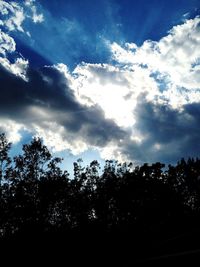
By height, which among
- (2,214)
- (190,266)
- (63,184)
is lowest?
(190,266)

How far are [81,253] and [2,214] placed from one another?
2733cm

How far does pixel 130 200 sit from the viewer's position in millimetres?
58469

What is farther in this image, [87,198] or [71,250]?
[87,198]

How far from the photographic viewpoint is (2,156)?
3625 centimetres

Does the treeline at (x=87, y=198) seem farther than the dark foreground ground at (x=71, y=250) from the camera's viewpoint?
Yes

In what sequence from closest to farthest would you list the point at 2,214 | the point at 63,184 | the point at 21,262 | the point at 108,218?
the point at 21,262
the point at 2,214
the point at 63,184
the point at 108,218

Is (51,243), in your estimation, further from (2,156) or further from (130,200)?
(130,200)

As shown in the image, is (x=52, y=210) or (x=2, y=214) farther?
(x=52, y=210)

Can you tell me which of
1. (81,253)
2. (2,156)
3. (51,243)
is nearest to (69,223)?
(2,156)

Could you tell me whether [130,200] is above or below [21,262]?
above

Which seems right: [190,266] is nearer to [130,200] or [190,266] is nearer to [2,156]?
[2,156]

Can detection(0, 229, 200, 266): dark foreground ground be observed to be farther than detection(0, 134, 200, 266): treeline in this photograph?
No

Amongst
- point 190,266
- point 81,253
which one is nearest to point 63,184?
point 81,253

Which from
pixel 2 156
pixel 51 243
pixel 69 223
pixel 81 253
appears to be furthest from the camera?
pixel 69 223
